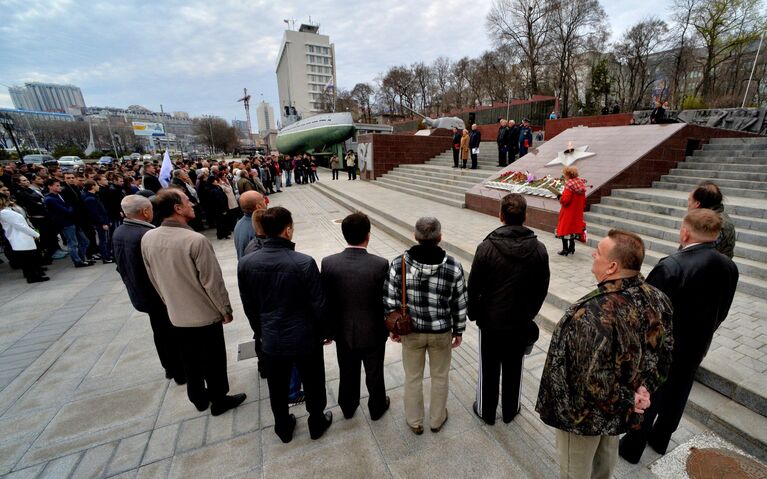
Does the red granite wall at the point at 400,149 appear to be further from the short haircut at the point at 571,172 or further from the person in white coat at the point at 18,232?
the person in white coat at the point at 18,232

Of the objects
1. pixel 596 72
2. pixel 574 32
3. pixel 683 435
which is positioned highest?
pixel 574 32

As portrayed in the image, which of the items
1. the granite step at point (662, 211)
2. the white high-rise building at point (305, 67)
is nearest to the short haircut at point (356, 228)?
the granite step at point (662, 211)

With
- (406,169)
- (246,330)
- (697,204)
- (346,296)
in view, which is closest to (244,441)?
(346,296)

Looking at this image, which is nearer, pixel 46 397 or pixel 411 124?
pixel 46 397

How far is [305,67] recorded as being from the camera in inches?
3260

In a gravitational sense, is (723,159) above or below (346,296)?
above

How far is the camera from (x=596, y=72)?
26875mm

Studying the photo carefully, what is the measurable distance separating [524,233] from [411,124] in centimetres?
3501

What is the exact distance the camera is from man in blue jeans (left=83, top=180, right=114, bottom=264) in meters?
7.00

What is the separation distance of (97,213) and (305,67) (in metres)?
89.2

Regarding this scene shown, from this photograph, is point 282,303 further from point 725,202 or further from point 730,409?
point 725,202

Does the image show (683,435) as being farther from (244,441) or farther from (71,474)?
(71,474)

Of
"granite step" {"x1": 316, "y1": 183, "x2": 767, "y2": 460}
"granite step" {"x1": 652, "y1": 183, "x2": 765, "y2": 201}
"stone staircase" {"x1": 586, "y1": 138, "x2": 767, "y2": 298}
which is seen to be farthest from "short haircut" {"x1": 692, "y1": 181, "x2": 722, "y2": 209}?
"granite step" {"x1": 652, "y1": 183, "x2": 765, "y2": 201}

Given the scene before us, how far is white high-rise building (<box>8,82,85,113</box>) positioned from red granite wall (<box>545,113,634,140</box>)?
442 ft
